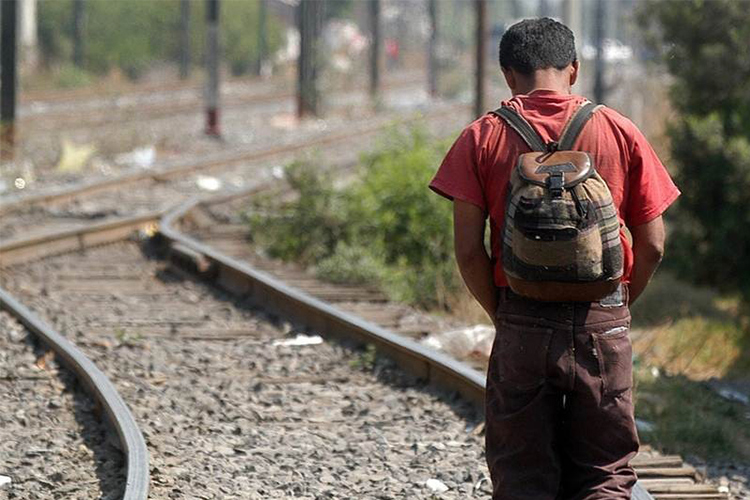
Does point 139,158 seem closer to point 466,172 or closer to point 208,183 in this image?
point 208,183

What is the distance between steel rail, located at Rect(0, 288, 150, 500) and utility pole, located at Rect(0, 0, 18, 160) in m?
12.8

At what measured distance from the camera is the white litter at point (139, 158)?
21062 mm

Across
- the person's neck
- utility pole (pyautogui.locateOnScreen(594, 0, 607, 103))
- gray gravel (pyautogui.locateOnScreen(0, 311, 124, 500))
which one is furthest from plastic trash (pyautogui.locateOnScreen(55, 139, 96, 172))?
the person's neck

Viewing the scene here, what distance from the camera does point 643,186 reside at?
4328 mm

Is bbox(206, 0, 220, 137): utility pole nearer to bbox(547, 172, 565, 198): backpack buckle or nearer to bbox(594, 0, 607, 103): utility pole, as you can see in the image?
bbox(594, 0, 607, 103): utility pole

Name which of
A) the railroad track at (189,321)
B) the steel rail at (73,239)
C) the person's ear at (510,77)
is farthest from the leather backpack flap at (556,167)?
the steel rail at (73,239)

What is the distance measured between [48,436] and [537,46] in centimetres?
353

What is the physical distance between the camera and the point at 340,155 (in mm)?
23594

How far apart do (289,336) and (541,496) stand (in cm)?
526

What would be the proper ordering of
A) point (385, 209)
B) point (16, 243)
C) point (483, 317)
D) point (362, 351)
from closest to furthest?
point (362, 351) < point (483, 317) < point (16, 243) < point (385, 209)

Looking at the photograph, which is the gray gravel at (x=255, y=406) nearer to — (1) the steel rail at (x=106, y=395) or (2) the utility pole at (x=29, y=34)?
(1) the steel rail at (x=106, y=395)

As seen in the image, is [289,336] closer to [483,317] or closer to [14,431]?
[483,317]

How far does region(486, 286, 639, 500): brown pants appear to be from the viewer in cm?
428

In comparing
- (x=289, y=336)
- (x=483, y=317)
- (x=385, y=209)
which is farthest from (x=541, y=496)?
(x=385, y=209)
